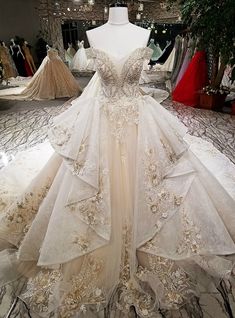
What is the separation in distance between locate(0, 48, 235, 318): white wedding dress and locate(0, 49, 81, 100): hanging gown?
4139 millimetres

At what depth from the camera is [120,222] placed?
1.33 m

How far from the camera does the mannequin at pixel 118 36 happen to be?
4.75ft

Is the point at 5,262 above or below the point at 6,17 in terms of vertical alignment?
below

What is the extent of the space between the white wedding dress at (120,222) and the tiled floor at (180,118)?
56 millimetres

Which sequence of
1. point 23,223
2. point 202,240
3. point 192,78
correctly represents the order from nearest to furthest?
point 202,240, point 23,223, point 192,78

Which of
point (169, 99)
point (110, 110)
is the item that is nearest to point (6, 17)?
point (169, 99)

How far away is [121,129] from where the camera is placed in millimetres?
1403

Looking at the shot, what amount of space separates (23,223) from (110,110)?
0.83 meters

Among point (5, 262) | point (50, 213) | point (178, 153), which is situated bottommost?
point (5, 262)

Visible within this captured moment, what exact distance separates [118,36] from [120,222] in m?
1.02

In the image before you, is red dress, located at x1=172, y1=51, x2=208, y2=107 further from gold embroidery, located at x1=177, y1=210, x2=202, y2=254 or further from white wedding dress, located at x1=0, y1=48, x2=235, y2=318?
gold embroidery, located at x1=177, y1=210, x2=202, y2=254

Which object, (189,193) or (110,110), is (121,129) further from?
(189,193)

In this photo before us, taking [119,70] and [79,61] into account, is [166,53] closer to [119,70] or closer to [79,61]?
[79,61]

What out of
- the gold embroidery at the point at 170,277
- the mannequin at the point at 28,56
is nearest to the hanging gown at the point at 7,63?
the mannequin at the point at 28,56
